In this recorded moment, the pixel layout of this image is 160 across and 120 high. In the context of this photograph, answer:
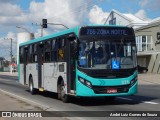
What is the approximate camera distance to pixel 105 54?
15.9 m

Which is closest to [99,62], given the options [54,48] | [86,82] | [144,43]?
[86,82]

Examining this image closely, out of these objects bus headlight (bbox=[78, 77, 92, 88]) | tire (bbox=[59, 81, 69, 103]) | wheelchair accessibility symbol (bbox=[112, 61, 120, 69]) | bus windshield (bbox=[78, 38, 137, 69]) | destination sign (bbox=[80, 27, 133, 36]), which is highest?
destination sign (bbox=[80, 27, 133, 36])

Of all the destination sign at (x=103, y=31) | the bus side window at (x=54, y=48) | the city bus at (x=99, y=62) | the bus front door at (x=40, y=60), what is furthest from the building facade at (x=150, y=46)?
the destination sign at (x=103, y=31)

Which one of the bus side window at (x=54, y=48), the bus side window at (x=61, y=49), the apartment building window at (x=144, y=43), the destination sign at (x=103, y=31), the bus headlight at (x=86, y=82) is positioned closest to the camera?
the bus headlight at (x=86, y=82)

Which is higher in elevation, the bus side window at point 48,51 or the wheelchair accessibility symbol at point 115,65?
the bus side window at point 48,51

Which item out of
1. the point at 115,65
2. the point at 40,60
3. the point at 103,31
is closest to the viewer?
the point at 115,65

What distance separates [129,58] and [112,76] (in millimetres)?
1077

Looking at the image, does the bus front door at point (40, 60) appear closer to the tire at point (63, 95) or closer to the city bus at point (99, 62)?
the tire at point (63, 95)

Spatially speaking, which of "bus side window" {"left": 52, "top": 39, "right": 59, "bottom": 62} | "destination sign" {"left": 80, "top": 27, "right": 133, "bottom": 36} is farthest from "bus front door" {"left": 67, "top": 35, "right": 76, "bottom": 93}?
"bus side window" {"left": 52, "top": 39, "right": 59, "bottom": 62}

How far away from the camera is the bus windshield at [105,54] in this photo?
1581cm

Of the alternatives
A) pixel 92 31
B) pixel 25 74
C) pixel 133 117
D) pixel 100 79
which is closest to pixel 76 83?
pixel 100 79

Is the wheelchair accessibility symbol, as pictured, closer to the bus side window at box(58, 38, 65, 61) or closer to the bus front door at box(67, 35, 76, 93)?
the bus front door at box(67, 35, 76, 93)

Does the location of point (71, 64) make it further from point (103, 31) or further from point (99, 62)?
point (103, 31)

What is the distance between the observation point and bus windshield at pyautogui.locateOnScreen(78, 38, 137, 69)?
623 inches
